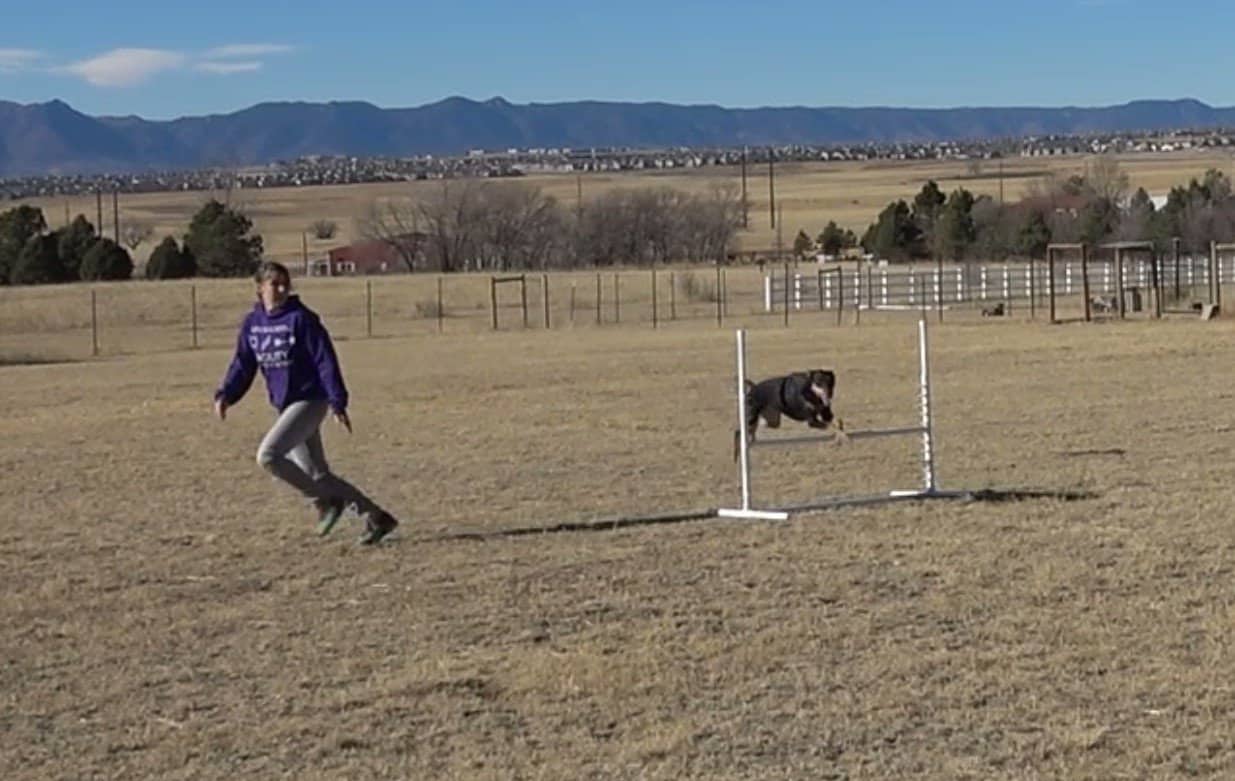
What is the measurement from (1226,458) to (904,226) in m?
79.3

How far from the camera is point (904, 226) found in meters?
96.1

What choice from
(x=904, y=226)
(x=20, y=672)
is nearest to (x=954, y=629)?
(x=20, y=672)

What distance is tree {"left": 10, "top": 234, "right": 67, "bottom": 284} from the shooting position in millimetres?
88562

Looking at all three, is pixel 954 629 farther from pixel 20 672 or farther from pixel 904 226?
pixel 904 226

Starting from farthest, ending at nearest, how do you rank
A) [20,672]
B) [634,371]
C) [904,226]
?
[904,226] < [634,371] < [20,672]

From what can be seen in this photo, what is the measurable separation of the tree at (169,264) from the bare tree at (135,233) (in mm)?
36379

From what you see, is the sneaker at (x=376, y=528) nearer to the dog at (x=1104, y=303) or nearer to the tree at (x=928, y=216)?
the dog at (x=1104, y=303)

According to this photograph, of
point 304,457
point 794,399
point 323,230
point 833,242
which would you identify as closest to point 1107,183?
point 833,242

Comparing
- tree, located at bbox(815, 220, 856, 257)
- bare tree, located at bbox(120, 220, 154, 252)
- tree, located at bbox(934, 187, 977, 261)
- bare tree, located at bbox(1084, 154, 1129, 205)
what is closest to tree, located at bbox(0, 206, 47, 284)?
bare tree, located at bbox(120, 220, 154, 252)

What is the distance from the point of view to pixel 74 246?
302ft

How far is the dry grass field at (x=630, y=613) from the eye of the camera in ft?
26.8

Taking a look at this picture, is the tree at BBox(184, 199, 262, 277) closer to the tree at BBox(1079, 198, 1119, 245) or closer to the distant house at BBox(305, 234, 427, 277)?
the distant house at BBox(305, 234, 427, 277)

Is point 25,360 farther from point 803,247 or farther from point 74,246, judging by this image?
point 803,247

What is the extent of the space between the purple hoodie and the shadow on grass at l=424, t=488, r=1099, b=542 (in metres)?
1.33
